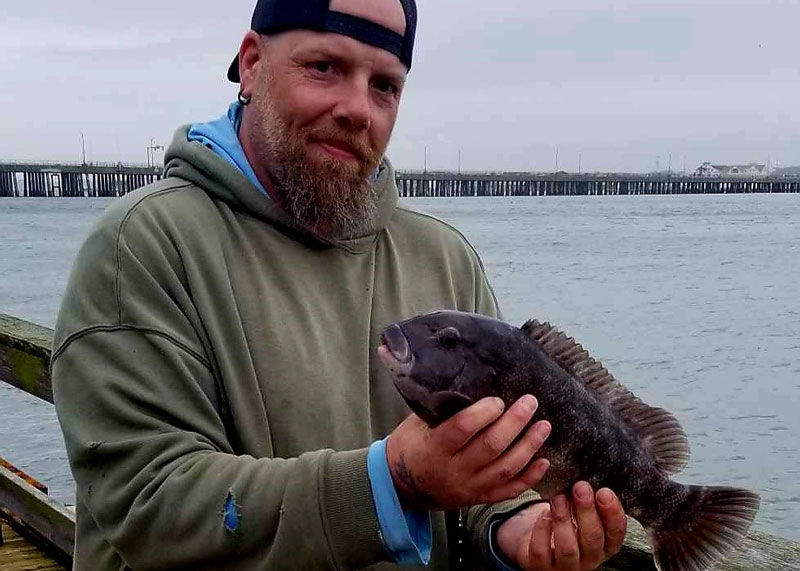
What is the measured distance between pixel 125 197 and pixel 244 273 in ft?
1.28

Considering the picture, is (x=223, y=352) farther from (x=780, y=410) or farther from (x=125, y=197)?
(x=780, y=410)

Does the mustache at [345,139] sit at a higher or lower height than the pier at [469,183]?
higher

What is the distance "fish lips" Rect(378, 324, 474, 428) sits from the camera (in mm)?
2029

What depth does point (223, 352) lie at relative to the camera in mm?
2270

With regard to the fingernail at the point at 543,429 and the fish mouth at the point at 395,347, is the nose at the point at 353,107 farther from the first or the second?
the fingernail at the point at 543,429

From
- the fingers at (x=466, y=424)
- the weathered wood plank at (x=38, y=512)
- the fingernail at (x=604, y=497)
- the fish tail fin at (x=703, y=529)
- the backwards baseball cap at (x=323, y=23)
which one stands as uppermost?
the backwards baseball cap at (x=323, y=23)

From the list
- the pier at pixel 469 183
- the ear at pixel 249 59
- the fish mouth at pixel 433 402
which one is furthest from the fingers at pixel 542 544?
the pier at pixel 469 183

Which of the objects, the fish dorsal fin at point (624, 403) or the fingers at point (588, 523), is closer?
the fingers at point (588, 523)

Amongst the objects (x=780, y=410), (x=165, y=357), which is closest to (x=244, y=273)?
(x=165, y=357)

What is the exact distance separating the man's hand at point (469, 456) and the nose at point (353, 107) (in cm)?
94

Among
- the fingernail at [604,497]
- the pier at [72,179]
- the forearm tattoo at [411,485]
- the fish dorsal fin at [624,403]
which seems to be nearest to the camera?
the forearm tattoo at [411,485]

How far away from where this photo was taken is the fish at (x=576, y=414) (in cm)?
212

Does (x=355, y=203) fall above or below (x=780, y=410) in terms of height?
above

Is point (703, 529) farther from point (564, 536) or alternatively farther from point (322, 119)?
point (322, 119)
